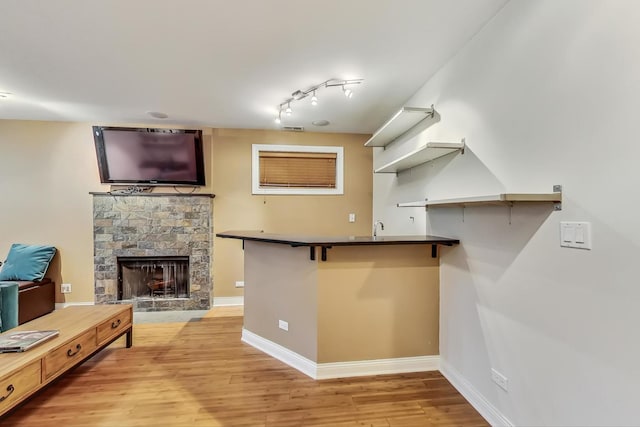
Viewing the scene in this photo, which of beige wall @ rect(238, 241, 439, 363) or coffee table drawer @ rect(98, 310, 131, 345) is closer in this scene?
beige wall @ rect(238, 241, 439, 363)

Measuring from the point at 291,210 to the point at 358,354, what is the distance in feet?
8.08

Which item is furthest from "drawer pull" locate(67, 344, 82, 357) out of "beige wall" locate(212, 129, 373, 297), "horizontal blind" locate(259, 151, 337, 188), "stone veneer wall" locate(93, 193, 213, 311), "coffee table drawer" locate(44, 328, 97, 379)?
"horizontal blind" locate(259, 151, 337, 188)

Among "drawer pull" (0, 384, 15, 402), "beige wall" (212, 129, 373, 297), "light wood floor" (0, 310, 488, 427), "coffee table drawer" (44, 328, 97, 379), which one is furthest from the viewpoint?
"beige wall" (212, 129, 373, 297)

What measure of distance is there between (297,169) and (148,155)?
2128 mm

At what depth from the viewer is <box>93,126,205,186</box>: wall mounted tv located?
12.6 feet

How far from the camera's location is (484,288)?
1841mm

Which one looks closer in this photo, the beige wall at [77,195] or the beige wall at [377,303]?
the beige wall at [377,303]

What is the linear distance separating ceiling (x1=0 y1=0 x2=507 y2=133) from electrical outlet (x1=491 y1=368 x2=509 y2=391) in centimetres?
228

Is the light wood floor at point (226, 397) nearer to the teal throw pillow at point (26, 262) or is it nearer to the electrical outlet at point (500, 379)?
the electrical outlet at point (500, 379)

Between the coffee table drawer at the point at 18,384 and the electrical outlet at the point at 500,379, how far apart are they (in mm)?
2896

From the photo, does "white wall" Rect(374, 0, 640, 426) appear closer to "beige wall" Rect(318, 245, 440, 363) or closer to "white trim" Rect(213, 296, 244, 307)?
"beige wall" Rect(318, 245, 440, 363)

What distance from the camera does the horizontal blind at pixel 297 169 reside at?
4.22m

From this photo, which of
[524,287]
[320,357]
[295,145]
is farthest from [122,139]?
[524,287]

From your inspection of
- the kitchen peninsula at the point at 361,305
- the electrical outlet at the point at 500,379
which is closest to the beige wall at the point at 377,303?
the kitchen peninsula at the point at 361,305
